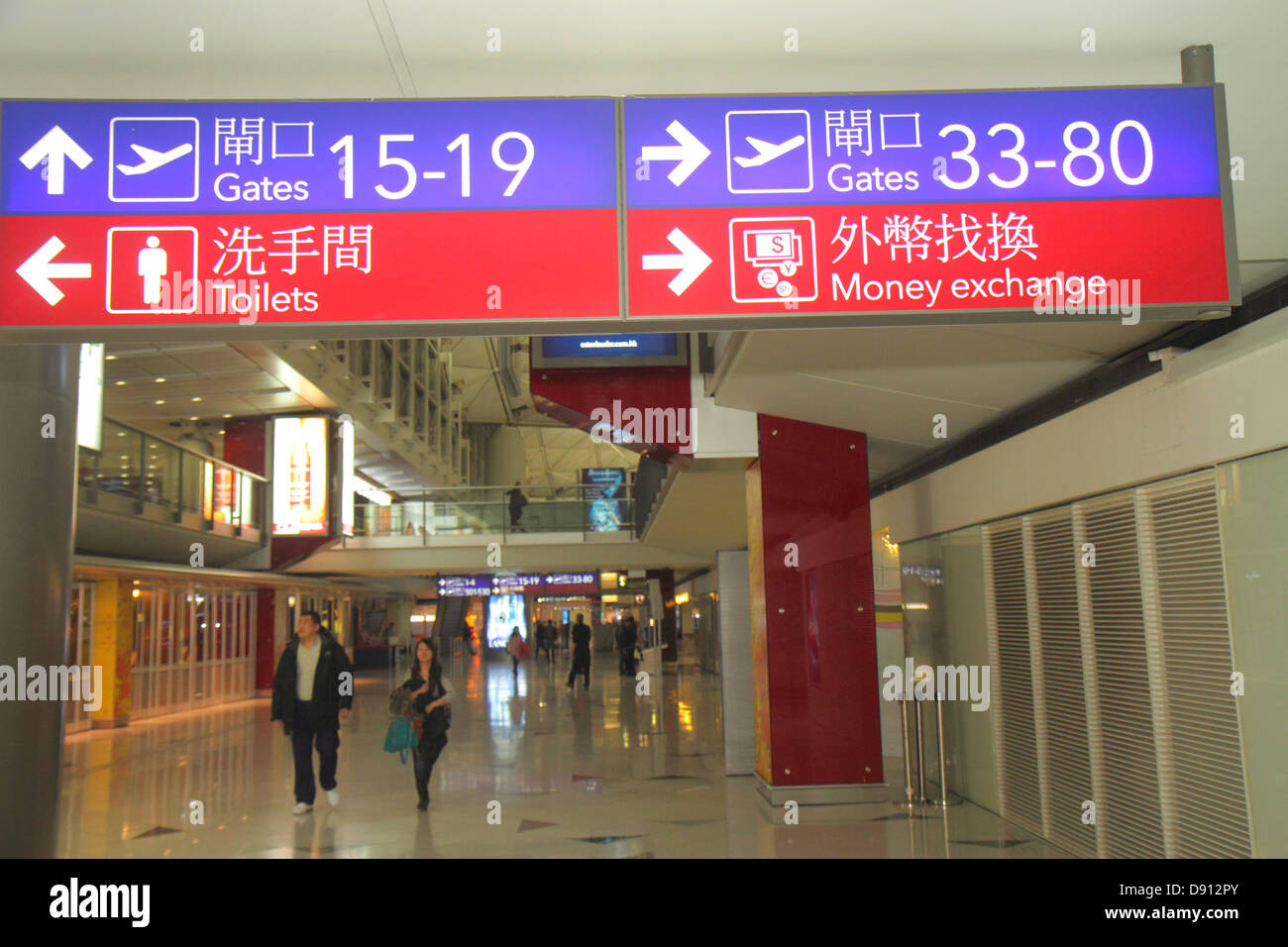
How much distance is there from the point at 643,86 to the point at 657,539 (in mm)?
15216

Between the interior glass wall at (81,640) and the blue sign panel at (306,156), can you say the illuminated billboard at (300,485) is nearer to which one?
the interior glass wall at (81,640)

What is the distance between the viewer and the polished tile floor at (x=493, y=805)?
736cm

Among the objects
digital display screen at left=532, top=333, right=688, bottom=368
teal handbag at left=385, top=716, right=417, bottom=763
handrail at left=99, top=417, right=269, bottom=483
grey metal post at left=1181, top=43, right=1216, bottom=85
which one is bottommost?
teal handbag at left=385, top=716, right=417, bottom=763

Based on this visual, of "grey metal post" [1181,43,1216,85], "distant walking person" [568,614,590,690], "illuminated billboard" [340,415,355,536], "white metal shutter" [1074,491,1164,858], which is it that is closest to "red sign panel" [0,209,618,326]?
"grey metal post" [1181,43,1216,85]

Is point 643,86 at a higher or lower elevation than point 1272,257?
higher

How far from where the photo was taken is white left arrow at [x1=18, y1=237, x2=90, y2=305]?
10.4 feet

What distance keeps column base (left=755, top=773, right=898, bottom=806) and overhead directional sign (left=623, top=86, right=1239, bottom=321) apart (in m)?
6.29

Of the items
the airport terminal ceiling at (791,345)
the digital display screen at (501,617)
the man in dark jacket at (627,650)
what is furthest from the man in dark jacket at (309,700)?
the digital display screen at (501,617)

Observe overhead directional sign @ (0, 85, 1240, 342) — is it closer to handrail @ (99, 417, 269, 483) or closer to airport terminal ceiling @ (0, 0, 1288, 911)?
airport terminal ceiling @ (0, 0, 1288, 911)

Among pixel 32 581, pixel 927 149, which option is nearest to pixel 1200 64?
pixel 927 149
